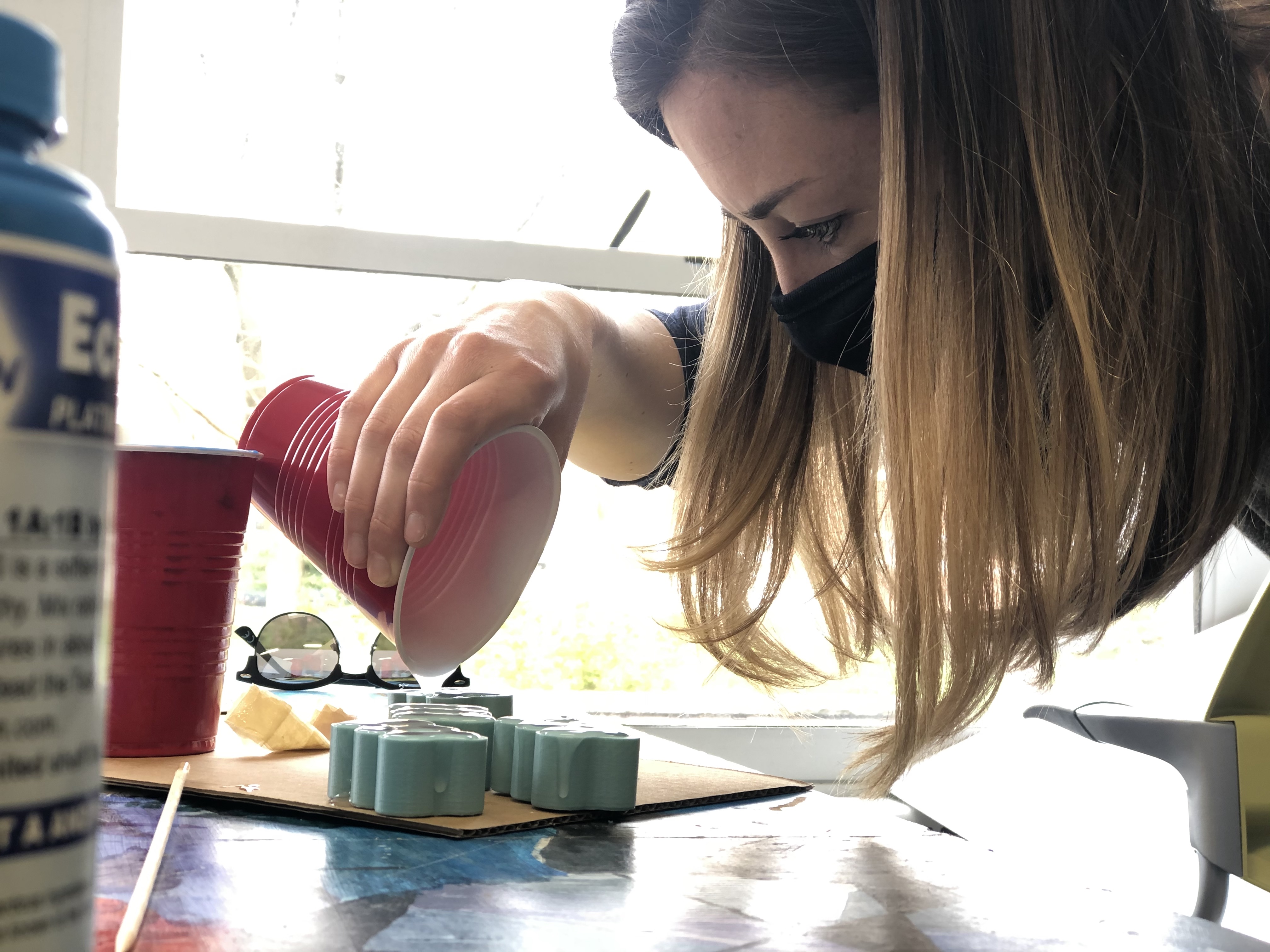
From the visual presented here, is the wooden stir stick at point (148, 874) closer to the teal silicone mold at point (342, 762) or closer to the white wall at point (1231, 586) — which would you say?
the teal silicone mold at point (342, 762)

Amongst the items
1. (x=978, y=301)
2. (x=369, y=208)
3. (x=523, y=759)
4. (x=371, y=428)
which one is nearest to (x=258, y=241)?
(x=369, y=208)

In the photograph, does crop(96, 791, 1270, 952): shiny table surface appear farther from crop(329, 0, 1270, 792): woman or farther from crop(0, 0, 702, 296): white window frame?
crop(0, 0, 702, 296): white window frame

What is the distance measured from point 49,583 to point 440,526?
647mm

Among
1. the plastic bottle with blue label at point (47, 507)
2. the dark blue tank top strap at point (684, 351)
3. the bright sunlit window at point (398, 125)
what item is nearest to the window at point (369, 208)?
the bright sunlit window at point (398, 125)

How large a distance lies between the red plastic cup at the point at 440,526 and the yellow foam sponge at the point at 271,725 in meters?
0.10

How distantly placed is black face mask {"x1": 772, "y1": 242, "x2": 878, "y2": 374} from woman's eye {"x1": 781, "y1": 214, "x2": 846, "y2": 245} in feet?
0.11

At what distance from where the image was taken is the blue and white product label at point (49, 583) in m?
0.26

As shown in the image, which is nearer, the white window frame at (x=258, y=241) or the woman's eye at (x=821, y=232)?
the woman's eye at (x=821, y=232)

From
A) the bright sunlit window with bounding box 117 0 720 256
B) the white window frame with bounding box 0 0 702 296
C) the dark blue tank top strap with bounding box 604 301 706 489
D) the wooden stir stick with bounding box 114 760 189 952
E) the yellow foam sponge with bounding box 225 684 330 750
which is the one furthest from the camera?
the bright sunlit window with bounding box 117 0 720 256

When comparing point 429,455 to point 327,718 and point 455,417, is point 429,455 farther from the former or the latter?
point 327,718

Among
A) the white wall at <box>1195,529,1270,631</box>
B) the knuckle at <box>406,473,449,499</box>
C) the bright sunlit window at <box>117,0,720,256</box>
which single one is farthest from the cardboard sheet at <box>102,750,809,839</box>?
the white wall at <box>1195,529,1270,631</box>

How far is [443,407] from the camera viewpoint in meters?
0.88

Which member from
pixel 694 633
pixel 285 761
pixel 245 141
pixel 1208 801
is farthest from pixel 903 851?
pixel 245 141

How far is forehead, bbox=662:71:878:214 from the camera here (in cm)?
116
